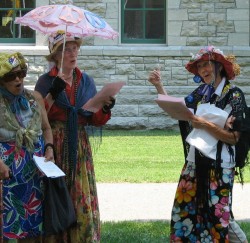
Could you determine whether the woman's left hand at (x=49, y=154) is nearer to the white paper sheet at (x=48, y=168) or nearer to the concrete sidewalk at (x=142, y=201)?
the white paper sheet at (x=48, y=168)

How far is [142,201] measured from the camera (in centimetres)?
993

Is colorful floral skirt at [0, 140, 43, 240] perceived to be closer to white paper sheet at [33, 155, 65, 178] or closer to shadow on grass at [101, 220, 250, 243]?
white paper sheet at [33, 155, 65, 178]

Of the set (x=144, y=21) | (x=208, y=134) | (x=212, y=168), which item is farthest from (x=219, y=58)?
(x=144, y=21)

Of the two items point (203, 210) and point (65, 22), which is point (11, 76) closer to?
point (65, 22)

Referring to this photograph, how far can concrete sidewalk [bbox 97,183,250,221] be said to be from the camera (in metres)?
9.14

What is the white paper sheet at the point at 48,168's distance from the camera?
5902mm

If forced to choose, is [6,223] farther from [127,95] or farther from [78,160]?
[127,95]

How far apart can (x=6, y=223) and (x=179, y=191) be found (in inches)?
53.2

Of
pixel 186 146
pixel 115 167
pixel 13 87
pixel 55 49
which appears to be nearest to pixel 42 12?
pixel 55 49

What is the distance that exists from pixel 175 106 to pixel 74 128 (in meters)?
0.76

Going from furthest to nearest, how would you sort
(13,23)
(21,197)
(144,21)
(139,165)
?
(144,21) < (13,23) < (139,165) < (21,197)

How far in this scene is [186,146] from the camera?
268 inches

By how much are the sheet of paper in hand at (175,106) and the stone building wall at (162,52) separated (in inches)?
433

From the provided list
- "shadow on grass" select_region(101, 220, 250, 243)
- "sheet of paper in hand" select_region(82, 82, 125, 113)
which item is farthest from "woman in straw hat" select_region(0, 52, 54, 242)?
"shadow on grass" select_region(101, 220, 250, 243)
